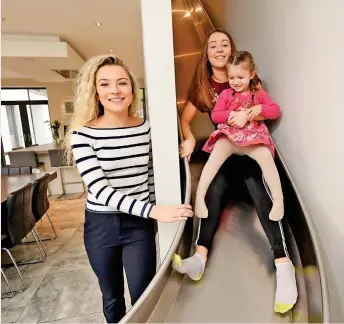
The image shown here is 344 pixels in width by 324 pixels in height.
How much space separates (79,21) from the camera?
11.6 feet

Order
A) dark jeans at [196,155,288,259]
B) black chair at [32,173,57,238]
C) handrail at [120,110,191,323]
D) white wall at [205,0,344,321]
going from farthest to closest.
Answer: black chair at [32,173,57,238] < dark jeans at [196,155,288,259] < white wall at [205,0,344,321] < handrail at [120,110,191,323]

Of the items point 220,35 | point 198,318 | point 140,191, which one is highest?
point 220,35

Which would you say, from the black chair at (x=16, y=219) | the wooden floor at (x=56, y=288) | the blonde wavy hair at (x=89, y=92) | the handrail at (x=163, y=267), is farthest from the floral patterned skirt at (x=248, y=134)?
→ the black chair at (x=16, y=219)

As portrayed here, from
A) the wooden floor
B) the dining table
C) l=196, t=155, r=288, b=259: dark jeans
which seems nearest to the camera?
l=196, t=155, r=288, b=259: dark jeans

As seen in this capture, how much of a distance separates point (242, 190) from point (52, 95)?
717 cm

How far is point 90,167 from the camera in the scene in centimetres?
116

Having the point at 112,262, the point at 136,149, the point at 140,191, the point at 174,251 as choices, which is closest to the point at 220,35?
the point at 136,149

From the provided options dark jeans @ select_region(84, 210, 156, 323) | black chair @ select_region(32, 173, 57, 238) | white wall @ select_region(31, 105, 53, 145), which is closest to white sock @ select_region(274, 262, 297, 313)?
dark jeans @ select_region(84, 210, 156, 323)

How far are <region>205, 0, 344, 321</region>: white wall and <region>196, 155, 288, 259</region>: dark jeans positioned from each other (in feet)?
0.76

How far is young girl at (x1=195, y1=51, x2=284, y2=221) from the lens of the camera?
1.28 meters

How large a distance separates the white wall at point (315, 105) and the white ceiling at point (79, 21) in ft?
7.27

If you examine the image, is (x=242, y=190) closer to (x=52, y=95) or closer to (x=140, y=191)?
(x=140, y=191)

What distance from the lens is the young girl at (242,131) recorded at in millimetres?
1275

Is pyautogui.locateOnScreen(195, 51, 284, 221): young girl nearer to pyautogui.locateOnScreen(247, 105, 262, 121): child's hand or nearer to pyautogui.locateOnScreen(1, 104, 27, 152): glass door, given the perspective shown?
pyautogui.locateOnScreen(247, 105, 262, 121): child's hand
